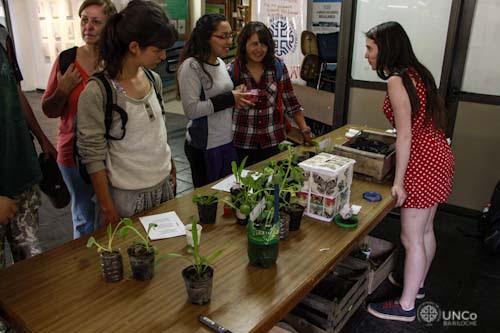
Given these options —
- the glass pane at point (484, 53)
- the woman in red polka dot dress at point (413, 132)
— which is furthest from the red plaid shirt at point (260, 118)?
the glass pane at point (484, 53)

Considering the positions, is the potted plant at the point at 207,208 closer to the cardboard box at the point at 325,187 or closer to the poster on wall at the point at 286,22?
the cardboard box at the point at 325,187

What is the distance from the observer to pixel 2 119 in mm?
1355

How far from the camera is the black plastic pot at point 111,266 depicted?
1.19 metres

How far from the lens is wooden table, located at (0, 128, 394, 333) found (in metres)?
1.06

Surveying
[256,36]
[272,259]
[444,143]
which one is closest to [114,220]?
[272,259]

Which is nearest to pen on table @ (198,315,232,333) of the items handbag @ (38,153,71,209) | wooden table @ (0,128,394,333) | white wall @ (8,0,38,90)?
wooden table @ (0,128,394,333)

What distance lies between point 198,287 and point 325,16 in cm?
420

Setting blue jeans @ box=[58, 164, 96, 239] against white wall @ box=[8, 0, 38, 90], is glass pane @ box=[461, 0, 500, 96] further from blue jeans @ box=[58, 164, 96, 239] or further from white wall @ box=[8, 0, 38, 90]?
white wall @ box=[8, 0, 38, 90]

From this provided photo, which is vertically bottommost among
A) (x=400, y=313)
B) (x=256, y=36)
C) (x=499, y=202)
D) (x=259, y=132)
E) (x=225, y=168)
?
(x=400, y=313)

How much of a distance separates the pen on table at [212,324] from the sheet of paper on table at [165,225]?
17.5 inches

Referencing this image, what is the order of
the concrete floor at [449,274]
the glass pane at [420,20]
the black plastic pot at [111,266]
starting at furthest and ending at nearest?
1. the glass pane at [420,20]
2. the concrete floor at [449,274]
3. the black plastic pot at [111,266]

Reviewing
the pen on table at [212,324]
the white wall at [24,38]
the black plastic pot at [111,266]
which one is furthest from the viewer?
the white wall at [24,38]

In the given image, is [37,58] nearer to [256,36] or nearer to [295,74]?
[295,74]

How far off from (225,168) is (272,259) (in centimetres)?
115
